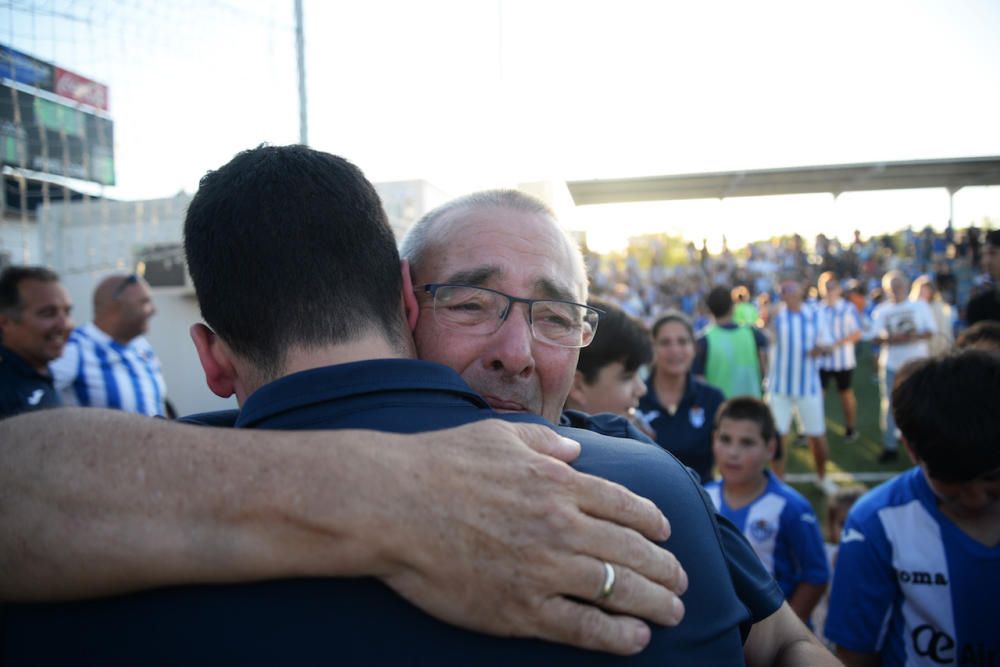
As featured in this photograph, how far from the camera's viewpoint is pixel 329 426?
104 centimetres

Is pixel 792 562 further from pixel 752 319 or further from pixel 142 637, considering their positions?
pixel 752 319

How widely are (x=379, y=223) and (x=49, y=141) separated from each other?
476cm

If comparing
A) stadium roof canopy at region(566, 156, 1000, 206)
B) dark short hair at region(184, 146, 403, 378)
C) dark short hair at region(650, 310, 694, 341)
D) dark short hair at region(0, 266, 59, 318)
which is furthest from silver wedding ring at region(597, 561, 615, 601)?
stadium roof canopy at region(566, 156, 1000, 206)

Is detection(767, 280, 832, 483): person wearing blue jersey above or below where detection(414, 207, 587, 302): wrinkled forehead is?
below

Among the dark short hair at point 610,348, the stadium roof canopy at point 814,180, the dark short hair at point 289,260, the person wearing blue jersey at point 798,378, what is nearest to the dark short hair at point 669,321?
the dark short hair at point 610,348

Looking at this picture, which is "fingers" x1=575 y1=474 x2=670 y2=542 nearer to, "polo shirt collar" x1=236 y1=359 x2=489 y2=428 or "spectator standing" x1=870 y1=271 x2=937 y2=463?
"polo shirt collar" x1=236 y1=359 x2=489 y2=428

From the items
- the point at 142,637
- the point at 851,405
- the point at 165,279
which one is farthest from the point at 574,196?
the point at 142,637

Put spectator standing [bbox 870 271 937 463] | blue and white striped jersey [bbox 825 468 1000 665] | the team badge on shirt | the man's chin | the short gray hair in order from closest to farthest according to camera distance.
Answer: the man's chin < the short gray hair < blue and white striped jersey [bbox 825 468 1000 665] < the team badge on shirt < spectator standing [bbox 870 271 937 463]

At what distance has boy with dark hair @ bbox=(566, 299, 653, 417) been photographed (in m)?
3.63

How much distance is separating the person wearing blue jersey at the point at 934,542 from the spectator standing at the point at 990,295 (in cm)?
377

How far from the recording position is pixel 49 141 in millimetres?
4746

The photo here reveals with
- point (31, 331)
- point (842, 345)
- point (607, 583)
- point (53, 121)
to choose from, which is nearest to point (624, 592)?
point (607, 583)

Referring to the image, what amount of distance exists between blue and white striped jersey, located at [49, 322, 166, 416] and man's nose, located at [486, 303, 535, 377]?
4170 mm

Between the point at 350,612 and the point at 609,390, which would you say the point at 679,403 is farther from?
the point at 350,612
